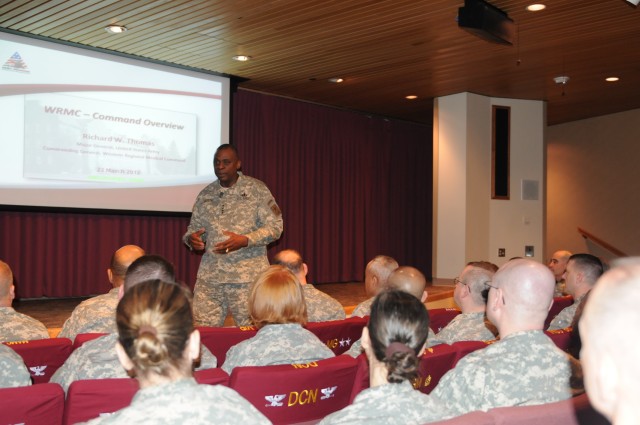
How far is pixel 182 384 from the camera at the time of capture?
4.56 ft

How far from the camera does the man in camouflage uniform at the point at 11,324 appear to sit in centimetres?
303

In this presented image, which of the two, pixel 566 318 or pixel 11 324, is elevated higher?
pixel 11 324

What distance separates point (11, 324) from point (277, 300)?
1250 mm

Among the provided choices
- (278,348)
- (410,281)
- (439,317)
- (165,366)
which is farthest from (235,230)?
(165,366)

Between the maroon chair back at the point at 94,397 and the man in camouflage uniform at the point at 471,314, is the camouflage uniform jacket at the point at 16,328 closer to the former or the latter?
the maroon chair back at the point at 94,397

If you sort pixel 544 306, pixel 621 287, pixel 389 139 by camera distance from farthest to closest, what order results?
pixel 389 139, pixel 544 306, pixel 621 287

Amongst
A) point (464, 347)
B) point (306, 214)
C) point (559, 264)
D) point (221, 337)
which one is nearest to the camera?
point (464, 347)

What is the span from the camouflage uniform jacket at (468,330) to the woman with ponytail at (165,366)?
82.0 inches

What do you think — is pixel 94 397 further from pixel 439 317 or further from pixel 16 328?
pixel 439 317

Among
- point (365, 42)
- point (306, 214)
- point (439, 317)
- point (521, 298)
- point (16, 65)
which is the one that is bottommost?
point (439, 317)

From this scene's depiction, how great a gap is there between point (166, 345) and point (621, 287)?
0.89 metres

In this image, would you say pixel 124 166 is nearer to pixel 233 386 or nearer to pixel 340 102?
pixel 340 102

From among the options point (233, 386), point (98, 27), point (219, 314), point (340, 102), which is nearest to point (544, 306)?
point (233, 386)

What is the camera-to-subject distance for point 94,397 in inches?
73.6
